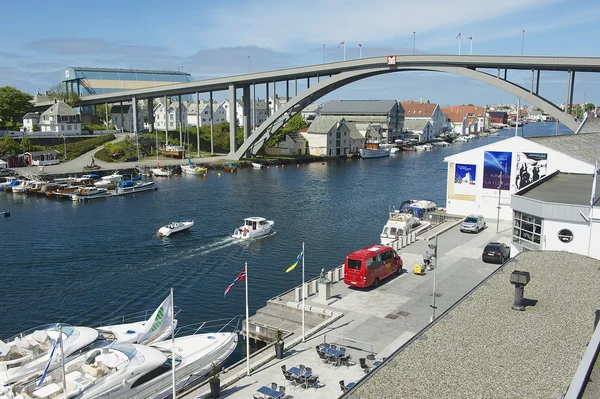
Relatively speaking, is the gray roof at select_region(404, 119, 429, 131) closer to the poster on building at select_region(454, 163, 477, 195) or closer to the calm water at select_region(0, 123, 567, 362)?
the calm water at select_region(0, 123, 567, 362)

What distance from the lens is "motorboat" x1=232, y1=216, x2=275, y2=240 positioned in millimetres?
34781

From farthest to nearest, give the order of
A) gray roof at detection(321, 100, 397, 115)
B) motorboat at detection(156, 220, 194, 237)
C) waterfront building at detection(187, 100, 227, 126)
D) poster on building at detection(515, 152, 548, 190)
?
1. waterfront building at detection(187, 100, 227, 126)
2. gray roof at detection(321, 100, 397, 115)
3. motorboat at detection(156, 220, 194, 237)
4. poster on building at detection(515, 152, 548, 190)

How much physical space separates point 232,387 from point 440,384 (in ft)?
22.3

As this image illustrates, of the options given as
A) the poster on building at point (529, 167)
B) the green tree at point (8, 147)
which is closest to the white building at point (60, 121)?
the green tree at point (8, 147)

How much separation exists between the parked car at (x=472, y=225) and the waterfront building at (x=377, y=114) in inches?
3137

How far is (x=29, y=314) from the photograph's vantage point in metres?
22.6

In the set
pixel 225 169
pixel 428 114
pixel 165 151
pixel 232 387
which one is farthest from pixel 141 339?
pixel 428 114

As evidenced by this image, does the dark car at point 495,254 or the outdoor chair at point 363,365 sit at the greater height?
the dark car at point 495,254

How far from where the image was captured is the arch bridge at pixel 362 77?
49594mm

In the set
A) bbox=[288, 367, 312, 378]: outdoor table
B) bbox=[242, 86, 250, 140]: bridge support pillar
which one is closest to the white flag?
bbox=[288, 367, 312, 378]: outdoor table

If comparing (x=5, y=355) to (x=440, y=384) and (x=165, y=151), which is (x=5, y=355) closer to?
(x=440, y=384)

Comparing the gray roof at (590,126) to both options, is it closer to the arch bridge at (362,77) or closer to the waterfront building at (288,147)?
the arch bridge at (362,77)

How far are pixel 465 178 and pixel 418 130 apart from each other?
3744 inches

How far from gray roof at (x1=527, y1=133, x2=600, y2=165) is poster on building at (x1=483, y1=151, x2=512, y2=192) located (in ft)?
6.33
